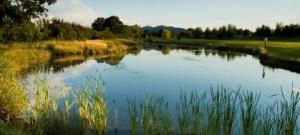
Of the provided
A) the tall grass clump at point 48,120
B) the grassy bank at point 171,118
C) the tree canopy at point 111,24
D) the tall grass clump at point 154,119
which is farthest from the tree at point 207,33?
the tall grass clump at point 154,119

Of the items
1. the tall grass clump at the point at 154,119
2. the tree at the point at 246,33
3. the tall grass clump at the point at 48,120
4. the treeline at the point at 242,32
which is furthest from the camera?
the tree at the point at 246,33

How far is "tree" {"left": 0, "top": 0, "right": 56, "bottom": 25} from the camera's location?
1981cm

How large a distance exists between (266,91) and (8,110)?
42.6 ft

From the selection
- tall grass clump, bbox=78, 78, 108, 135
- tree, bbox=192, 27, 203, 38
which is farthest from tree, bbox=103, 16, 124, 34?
tall grass clump, bbox=78, 78, 108, 135

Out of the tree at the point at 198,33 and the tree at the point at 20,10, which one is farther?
the tree at the point at 198,33

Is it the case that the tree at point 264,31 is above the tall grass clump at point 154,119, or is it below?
above

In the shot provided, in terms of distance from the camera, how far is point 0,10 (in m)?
19.8

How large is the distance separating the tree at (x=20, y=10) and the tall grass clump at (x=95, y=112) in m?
12.6

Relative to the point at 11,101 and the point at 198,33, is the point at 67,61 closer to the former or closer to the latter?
the point at 11,101

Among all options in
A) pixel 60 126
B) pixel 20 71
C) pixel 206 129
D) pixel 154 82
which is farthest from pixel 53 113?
pixel 20 71

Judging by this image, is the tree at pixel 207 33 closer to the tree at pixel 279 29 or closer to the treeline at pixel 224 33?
the treeline at pixel 224 33

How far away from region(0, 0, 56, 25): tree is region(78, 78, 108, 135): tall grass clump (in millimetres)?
12590

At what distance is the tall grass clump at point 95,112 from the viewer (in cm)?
849

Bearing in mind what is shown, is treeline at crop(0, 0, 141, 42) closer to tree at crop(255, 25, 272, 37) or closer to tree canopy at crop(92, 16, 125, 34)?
tree canopy at crop(92, 16, 125, 34)
